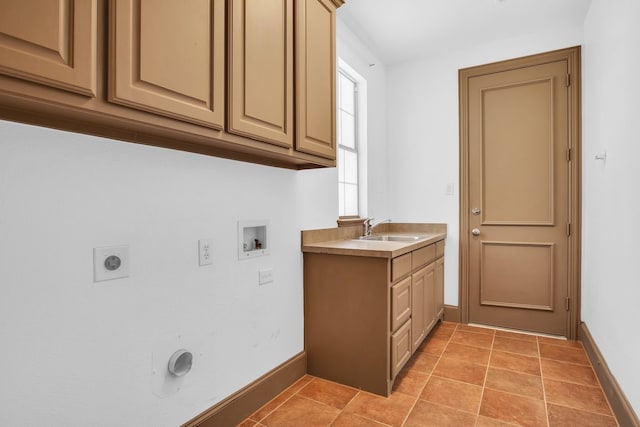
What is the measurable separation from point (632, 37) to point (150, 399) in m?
2.69

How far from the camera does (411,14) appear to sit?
9.00 ft

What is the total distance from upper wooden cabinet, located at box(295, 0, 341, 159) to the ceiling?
783mm

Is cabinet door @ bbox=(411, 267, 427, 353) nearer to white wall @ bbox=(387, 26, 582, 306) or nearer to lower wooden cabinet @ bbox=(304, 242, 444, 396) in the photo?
lower wooden cabinet @ bbox=(304, 242, 444, 396)

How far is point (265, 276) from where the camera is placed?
1976mm

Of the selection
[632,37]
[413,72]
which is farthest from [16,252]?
[413,72]

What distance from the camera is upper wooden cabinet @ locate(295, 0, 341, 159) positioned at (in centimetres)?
180

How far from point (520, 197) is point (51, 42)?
3.31 meters

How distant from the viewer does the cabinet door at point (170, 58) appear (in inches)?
40.0

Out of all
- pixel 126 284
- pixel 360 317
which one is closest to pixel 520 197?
pixel 360 317

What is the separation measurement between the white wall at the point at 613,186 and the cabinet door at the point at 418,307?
1.08 metres

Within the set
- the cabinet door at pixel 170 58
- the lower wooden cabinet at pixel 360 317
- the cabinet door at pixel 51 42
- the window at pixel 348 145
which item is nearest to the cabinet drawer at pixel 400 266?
the lower wooden cabinet at pixel 360 317

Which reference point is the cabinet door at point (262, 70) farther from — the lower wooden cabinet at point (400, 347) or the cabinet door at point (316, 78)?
the lower wooden cabinet at point (400, 347)

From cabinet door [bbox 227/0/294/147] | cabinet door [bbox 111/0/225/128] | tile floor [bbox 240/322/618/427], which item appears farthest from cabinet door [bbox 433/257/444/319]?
cabinet door [bbox 111/0/225/128]

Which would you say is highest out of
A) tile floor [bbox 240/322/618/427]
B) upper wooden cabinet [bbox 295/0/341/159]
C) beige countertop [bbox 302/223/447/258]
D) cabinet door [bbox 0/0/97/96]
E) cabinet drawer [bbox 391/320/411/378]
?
upper wooden cabinet [bbox 295/0/341/159]
